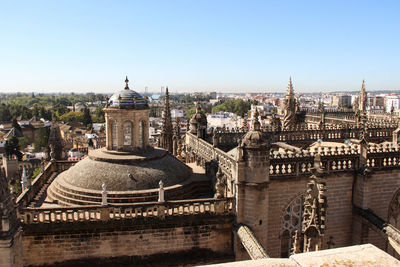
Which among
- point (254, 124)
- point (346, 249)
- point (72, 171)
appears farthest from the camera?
point (72, 171)

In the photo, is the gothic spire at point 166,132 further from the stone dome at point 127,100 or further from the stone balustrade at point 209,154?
the stone dome at point 127,100

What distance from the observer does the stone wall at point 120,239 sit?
45.7 ft

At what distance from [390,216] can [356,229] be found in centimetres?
228

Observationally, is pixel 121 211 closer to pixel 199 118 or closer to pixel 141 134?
pixel 141 134

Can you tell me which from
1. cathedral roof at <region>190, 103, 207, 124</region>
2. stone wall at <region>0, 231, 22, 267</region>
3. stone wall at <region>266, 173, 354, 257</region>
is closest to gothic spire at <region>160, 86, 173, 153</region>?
cathedral roof at <region>190, 103, 207, 124</region>

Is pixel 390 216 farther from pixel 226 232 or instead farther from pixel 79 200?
pixel 79 200

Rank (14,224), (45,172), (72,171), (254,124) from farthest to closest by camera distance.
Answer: (45,172), (72,171), (254,124), (14,224)

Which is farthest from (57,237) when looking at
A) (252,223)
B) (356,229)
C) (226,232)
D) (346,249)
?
Answer: (356,229)

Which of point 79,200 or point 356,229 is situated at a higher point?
point 79,200

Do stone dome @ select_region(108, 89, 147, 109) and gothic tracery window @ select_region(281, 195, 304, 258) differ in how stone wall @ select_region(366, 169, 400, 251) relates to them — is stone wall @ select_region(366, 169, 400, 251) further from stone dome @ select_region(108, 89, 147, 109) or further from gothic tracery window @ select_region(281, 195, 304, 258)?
stone dome @ select_region(108, 89, 147, 109)

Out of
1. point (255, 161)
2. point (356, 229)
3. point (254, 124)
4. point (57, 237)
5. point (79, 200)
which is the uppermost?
→ point (254, 124)

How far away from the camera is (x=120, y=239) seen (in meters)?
14.3

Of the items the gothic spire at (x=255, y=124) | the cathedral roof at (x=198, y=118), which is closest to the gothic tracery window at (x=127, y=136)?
the gothic spire at (x=255, y=124)

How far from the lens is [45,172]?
791 inches
